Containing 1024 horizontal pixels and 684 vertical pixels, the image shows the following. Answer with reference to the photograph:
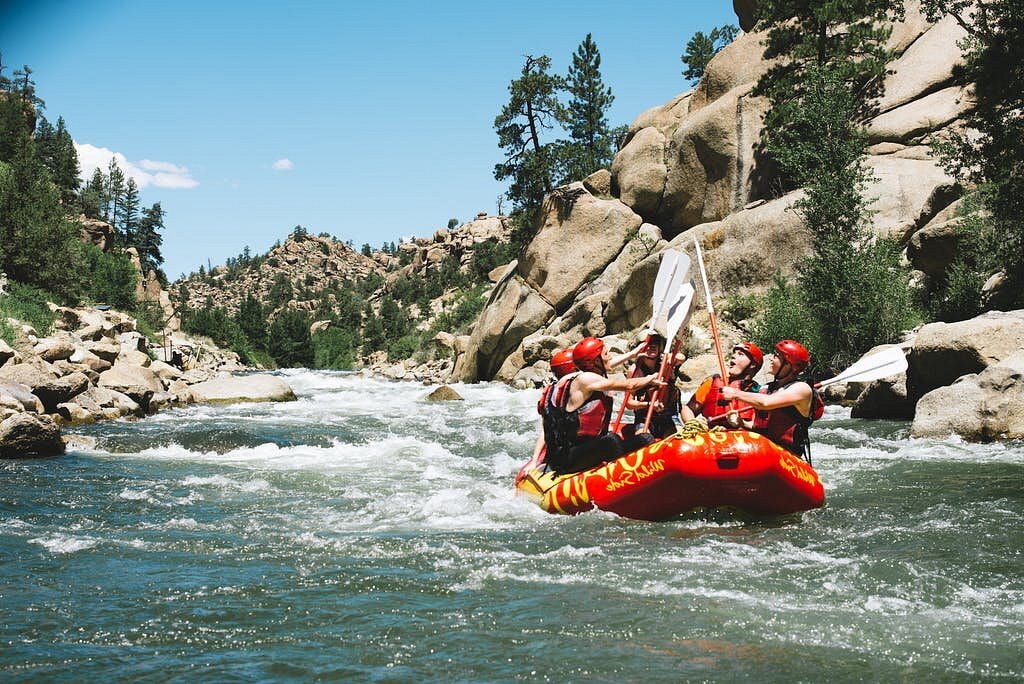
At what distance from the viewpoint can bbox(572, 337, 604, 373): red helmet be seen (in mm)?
6273

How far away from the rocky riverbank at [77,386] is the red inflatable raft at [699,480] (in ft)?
20.7

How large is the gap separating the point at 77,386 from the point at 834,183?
1473 centimetres

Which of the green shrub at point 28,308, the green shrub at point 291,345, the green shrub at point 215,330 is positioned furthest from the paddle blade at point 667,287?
the green shrub at point 291,345

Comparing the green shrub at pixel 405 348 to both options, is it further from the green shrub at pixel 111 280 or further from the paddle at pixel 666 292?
the paddle at pixel 666 292

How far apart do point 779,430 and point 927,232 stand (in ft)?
37.1

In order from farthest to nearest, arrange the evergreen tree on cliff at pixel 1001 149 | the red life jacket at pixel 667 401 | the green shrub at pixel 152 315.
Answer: the green shrub at pixel 152 315
the evergreen tree on cliff at pixel 1001 149
the red life jacket at pixel 667 401

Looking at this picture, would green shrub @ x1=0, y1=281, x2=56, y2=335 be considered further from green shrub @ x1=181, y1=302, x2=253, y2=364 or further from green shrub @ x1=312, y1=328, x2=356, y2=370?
green shrub @ x1=312, y1=328, x2=356, y2=370

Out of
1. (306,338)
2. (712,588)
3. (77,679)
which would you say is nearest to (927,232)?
(712,588)

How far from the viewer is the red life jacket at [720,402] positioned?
6.44 metres

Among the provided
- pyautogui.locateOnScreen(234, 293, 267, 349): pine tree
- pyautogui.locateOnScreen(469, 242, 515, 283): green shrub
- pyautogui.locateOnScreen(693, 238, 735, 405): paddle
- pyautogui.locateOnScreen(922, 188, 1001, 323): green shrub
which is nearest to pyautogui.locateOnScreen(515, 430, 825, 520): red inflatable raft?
pyautogui.locateOnScreen(693, 238, 735, 405): paddle

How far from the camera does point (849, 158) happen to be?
17.0 meters

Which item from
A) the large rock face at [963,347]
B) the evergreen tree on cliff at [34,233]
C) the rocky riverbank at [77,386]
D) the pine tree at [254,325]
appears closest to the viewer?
the rocky riverbank at [77,386]

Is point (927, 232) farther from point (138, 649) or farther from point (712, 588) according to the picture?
point (138, 649)

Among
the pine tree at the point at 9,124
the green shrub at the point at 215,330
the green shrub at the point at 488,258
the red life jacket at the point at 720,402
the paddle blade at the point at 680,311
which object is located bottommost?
the red life jacket at the point at 720,402
